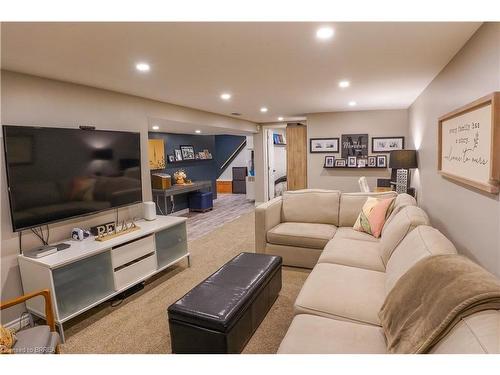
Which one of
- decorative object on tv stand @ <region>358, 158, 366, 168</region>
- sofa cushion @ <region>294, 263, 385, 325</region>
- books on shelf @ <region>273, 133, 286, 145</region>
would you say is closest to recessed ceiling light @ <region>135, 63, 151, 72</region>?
sofa cushion @ <region>294, 263, 385, 325</region>

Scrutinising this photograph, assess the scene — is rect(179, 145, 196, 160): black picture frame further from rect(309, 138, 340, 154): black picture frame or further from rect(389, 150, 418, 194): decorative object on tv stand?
rect(389, 150, 418, 194): decorative object on tv stand

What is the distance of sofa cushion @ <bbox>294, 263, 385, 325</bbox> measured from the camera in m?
1.67

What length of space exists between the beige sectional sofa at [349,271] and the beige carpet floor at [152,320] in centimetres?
47

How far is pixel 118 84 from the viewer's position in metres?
2.95

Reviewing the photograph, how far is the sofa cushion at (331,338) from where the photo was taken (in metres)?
1.37

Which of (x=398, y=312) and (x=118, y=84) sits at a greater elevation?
(x=118, y=84)

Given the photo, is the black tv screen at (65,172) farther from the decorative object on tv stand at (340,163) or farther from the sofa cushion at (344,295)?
the decorative object on tv stand at (340,163)

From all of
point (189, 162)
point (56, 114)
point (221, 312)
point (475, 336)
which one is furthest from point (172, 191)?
point (475, 336)

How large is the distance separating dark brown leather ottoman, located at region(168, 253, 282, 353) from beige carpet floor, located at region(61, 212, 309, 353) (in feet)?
0.52

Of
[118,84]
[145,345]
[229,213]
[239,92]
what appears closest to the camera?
[145,345]
